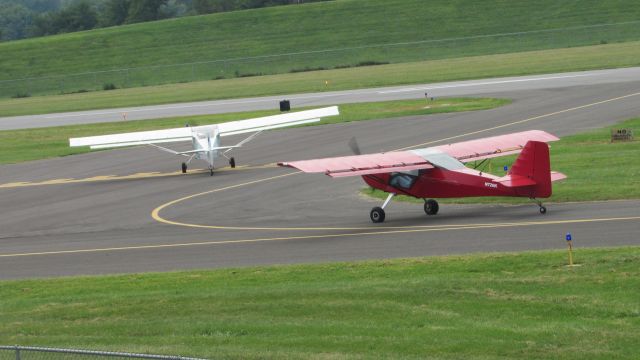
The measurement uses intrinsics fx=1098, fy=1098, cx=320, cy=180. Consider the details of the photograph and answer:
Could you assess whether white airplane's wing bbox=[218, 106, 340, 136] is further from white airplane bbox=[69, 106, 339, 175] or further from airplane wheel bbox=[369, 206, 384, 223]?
airplane wheel bbox=[369, 206, 384, 223]

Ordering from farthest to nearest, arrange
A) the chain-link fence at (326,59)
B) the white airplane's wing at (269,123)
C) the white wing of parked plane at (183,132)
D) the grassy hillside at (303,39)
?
the grassy hillside at (303,39) → the chain-link fence at (326,59) → the white airplane's wing at (269,123) → the white wing of parked plane at (183,132)

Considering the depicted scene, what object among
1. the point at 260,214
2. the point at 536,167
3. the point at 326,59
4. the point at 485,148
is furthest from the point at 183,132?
the point at 326,59

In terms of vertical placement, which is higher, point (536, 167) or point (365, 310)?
point (536, 167)

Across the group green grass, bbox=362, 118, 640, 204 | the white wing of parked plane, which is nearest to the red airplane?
green grass, bbox=362, 118, 640, 204

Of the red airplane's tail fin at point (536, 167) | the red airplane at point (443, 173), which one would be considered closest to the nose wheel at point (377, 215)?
the red airplane at point (443, 173)

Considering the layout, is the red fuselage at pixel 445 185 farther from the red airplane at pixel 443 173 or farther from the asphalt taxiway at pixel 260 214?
the asphalt taxiway at pixel 260 214

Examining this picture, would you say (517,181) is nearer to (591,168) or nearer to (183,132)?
(591,168)

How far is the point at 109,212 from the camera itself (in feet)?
121

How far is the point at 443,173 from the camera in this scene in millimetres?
30172

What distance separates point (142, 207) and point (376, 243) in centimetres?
1226

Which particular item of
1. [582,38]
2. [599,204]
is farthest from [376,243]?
[582,38]

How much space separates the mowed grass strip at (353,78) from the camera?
79438mm

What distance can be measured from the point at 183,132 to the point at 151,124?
58.1ft

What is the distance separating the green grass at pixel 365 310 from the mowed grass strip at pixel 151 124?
3350cm
